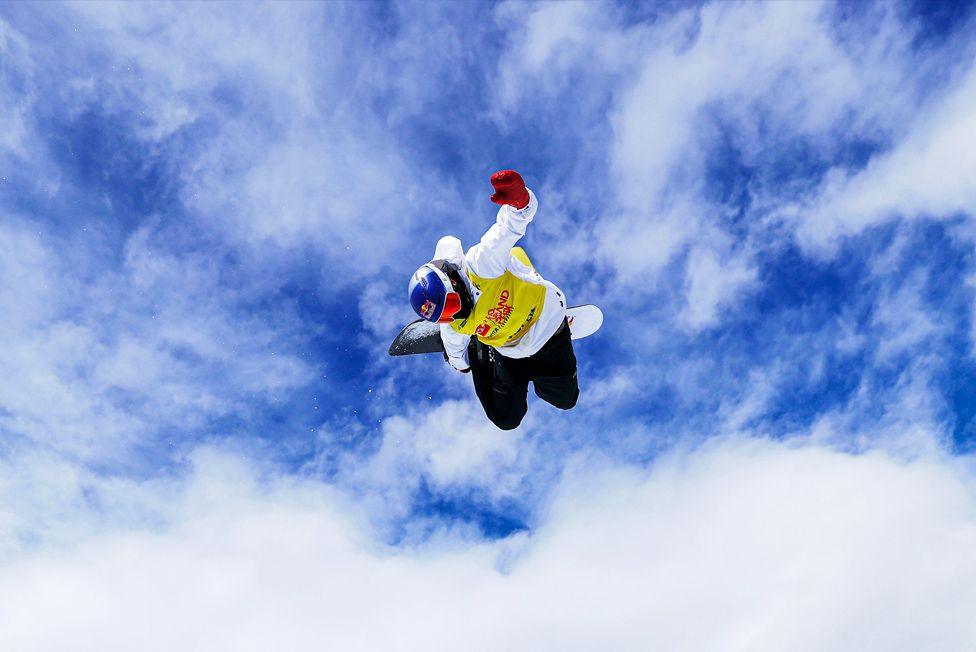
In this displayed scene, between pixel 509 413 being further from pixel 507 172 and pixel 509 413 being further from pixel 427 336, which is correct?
pixel 507 172

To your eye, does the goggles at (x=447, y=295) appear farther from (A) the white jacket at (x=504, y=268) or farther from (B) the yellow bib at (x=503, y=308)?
(B) the yellow bib at (x=503, y=308)

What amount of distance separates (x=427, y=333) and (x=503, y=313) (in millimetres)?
2337

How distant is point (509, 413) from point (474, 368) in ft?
3.63

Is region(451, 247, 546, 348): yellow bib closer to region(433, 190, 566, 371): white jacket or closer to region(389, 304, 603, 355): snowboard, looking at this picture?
region(433, 190, 566, 371): white jacket

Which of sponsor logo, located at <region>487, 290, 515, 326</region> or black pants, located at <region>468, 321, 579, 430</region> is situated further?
black pants, located at <region>468, 321, 579, 430</region>

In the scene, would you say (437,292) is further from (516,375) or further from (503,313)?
(516,375)

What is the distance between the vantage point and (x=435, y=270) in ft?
33.8

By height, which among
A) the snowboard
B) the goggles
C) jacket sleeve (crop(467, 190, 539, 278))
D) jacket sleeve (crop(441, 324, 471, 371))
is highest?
the snowboard

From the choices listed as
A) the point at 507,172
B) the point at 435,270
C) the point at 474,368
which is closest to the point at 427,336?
the point at 474,368

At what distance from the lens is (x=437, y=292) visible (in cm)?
1015

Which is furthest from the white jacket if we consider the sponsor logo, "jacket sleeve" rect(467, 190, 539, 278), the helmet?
the sponsor logo

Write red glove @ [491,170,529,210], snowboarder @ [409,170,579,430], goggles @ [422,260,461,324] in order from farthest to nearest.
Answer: goggles @ [422,260,461,324]
snowboarder @ [409,170,579,430]
red glove @ [491,170,529,210]

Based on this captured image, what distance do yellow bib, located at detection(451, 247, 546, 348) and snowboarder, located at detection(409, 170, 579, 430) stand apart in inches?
0.6

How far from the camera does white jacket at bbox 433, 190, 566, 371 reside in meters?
9.96
